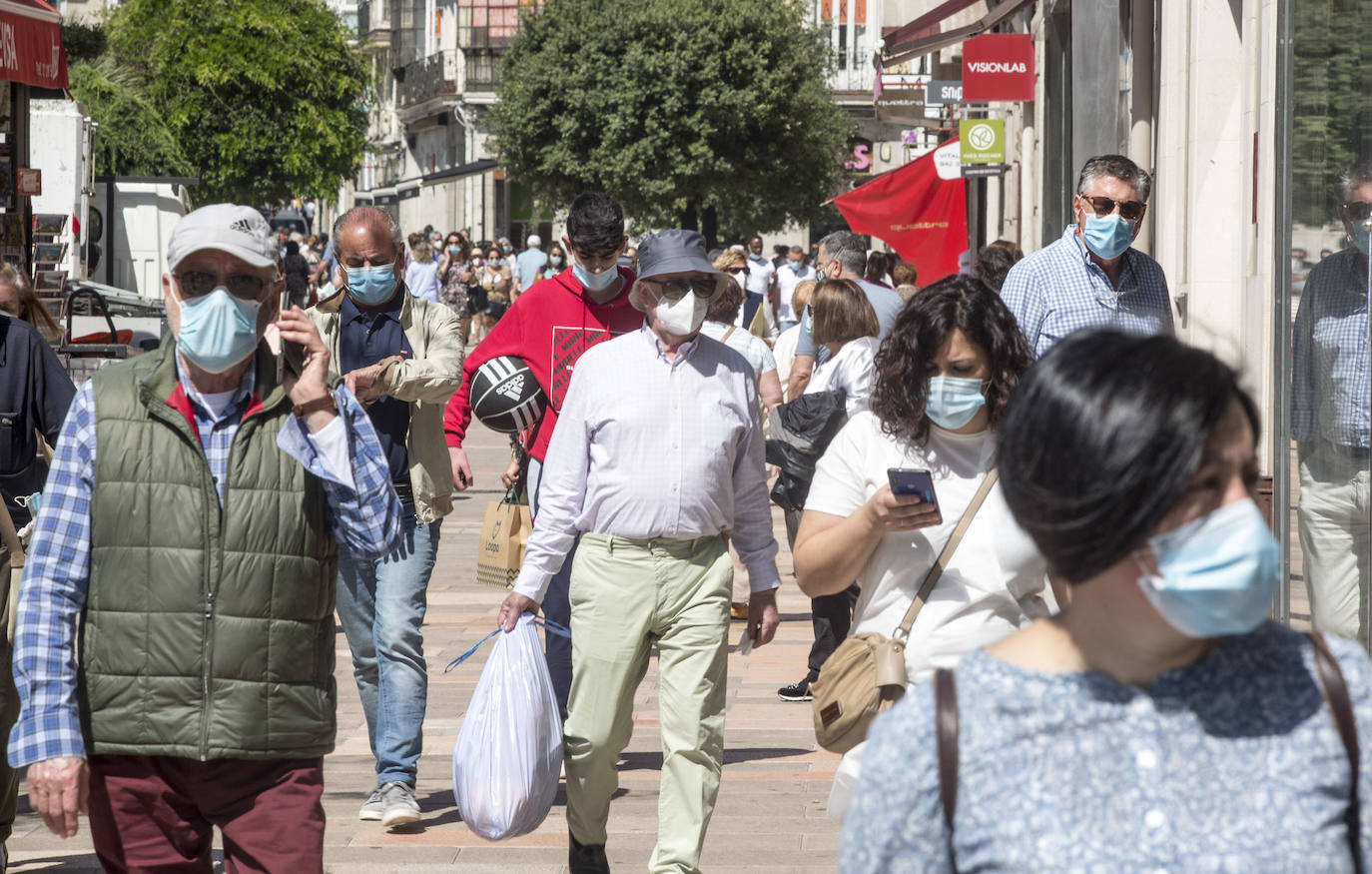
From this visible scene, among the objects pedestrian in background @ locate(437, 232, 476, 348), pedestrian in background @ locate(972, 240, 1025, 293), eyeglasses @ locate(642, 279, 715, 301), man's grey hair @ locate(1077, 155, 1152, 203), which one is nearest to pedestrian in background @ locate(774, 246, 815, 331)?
pedestrian in background @ locate(437, 232, 476, 348)

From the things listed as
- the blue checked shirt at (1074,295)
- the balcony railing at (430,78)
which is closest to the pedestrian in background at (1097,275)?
the blue checked shirt at (1074,295)

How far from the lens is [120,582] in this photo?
11.8 feet

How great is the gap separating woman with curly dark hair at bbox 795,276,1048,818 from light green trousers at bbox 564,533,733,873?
1206 mm

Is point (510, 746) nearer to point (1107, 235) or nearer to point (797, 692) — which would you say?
point (1107, 235)

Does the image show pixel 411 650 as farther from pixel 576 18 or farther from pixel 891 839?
pixel 576 18

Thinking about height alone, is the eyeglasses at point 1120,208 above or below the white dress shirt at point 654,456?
above

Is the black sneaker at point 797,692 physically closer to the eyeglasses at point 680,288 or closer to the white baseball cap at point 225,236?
the eyeglasses at point 680,288

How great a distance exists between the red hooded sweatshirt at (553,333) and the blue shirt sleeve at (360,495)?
8.10 feet

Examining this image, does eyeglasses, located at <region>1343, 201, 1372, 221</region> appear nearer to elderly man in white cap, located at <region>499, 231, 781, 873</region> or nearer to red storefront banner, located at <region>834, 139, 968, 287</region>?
elderly man in white cap, located at <region>499, 231, 781, 873</region>

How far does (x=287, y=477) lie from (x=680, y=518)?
169 centimetres

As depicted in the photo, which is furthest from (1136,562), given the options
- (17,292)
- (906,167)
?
(906,167)

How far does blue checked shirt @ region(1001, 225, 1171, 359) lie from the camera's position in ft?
20.7

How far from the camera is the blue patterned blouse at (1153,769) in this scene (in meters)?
2.01

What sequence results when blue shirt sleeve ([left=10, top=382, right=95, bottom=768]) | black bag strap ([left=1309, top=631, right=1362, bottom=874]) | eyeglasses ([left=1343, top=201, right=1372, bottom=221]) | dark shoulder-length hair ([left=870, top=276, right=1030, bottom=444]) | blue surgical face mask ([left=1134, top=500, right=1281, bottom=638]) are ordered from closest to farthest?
1. blue surgical face mask ([left=1134, top=500, right=1281, bottom=638])
2. black bag strap ([left=1309, top=631, right=1362, bottom=874])
3. blue shirt sleeve ([left=10, top=382, right=95, bottom=768])
4. dark shoulder-length hair ([left=870, top=276, right=1030, bottom=444])
5. eyeglasses ([left=1343, top=201, right=1372, bottom=221])
